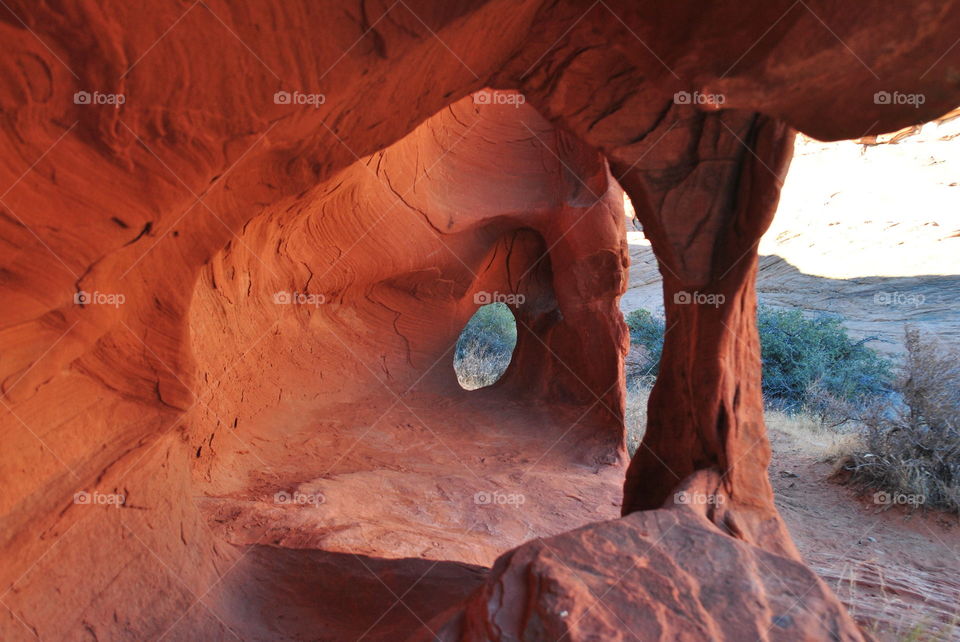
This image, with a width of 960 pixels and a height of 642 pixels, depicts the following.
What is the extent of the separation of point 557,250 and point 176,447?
197 inches

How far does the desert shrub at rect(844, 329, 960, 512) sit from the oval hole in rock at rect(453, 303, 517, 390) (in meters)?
7.36

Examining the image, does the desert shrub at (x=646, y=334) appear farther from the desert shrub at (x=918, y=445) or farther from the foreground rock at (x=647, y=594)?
the foreground rock at (x=647, y=594)

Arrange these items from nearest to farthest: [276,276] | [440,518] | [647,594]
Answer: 1. [647,594]
2. [440,518]
3. [276,276]

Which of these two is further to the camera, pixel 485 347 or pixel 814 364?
pixel 485 347

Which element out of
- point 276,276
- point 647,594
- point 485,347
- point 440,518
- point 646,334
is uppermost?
point 276,276

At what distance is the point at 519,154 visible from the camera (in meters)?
7.21

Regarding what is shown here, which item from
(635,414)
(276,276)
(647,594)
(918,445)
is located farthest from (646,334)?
(647,594)

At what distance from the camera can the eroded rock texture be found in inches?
68.8

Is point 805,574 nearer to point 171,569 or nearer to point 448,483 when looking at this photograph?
point 171,569

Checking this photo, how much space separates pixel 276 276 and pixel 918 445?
720 centimetres

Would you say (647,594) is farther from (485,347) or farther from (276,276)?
(485,347)

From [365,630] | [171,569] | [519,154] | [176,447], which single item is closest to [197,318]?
[176,447]

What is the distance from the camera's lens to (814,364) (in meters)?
12.0

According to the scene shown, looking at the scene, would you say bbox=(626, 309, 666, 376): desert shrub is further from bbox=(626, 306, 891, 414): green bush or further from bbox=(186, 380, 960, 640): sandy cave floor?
bbox=(186, 380, 960, 640): sandy cave floor
